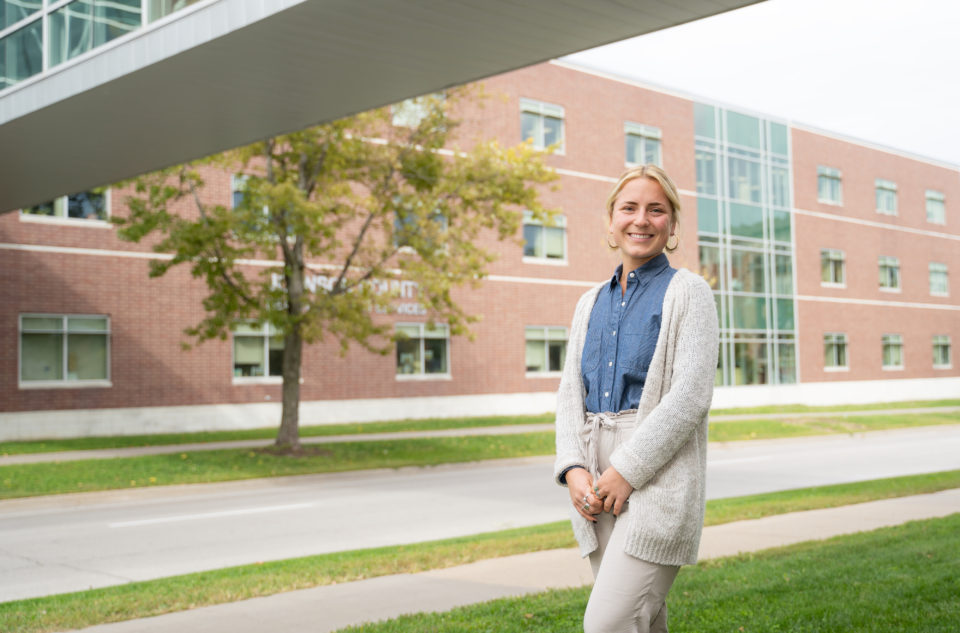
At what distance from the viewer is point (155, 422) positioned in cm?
2450

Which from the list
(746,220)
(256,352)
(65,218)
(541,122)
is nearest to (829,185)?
(746,220)

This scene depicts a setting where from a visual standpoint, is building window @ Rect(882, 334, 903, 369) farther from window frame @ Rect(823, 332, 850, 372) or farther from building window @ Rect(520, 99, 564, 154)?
building window @ Rect(520, 99, 564, 154)

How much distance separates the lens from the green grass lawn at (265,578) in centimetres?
662

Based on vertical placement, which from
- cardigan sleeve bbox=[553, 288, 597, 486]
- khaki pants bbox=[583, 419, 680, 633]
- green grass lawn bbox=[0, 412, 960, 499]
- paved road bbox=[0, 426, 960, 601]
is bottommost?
paved road bbox=[0, 426, 960, 601]

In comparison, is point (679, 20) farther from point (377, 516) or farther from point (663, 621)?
point (377, 516)

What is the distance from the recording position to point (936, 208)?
51.4m

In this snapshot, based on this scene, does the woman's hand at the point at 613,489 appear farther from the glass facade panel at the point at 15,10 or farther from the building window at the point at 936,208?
the building window at the point at 936,208

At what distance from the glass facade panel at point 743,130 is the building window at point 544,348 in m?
13.0

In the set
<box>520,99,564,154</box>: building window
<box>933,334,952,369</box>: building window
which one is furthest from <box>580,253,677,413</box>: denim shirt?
<box>933,334,952,369</box>: building window

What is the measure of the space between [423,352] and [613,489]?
27.3 metres

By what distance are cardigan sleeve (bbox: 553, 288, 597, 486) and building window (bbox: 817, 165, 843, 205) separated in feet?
144

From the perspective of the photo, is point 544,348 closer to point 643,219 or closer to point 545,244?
point 545,244

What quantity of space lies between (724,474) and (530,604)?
11.9 meters

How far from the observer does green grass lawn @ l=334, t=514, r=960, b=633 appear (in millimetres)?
5703
